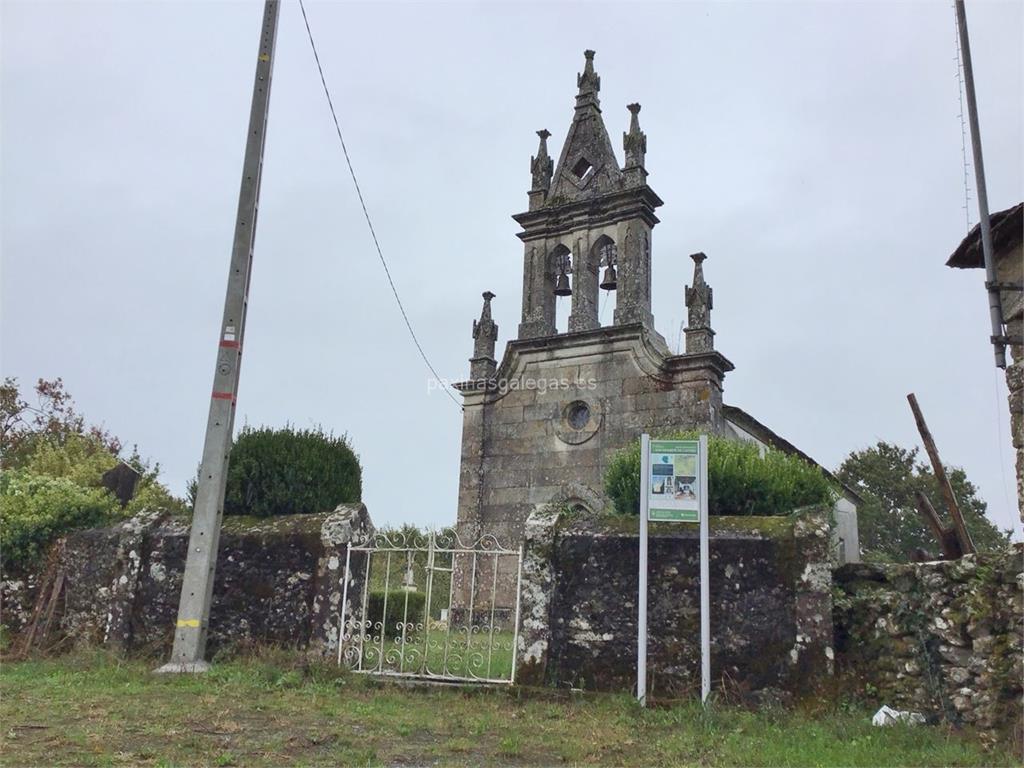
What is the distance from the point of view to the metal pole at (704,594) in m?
7.02

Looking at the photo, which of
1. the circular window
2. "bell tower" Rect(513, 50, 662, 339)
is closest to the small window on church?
"bell tower" Rect(513, 50, 662, 339)

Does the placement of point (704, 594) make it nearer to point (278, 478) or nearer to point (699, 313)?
point (278, 478)

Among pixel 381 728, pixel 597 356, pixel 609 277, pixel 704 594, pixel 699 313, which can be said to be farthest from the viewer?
pixel 609 277

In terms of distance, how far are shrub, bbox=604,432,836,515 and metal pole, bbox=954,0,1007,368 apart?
2.60 m

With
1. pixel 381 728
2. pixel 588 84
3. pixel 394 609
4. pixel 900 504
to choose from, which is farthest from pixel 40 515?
pixel 900 504

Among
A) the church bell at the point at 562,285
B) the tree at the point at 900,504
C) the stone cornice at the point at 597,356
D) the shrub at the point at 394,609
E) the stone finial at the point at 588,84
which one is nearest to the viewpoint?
the shrub at the point at 394,609

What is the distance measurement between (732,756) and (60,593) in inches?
322

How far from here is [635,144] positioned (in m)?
17.1

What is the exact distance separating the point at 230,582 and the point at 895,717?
6.53 meters

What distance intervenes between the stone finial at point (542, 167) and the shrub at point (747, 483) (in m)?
10.4

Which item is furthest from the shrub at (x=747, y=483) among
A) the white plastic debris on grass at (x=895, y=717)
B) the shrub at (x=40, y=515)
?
the shrub at (x=40, y=515)

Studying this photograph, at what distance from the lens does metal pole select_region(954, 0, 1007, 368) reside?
6.55m

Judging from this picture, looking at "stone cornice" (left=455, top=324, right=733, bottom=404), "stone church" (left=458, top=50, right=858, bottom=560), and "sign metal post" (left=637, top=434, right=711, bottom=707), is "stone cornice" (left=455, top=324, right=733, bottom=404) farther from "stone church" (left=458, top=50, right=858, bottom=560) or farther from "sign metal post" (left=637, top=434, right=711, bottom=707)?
"sign metal post" (left=637, top=434, right=711, bottom=707)

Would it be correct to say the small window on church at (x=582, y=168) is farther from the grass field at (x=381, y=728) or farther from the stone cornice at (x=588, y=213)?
the grass field at (x=381, y=728)
